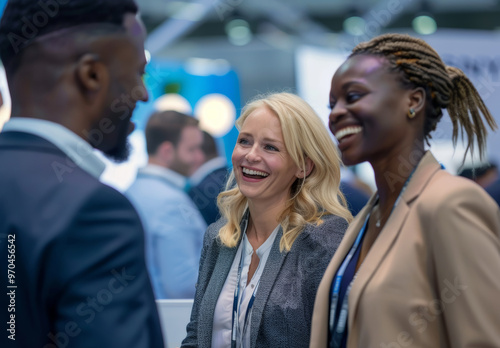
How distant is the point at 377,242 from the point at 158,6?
11226 millimetres

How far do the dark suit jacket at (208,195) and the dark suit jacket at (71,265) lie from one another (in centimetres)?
287

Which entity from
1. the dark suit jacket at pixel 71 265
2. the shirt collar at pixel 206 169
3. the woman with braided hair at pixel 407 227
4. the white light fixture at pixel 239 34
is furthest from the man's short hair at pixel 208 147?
the white light fixture at pixel 239 34

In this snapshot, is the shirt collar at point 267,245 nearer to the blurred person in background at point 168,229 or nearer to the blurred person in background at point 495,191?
the blurred person in background at point 168,229

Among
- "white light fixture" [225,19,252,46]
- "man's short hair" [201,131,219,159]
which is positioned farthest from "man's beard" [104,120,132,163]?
"white light fixture" [225,19,252,46]

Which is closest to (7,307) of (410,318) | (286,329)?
(410,318)

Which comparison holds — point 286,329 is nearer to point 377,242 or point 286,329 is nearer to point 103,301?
point 377,242

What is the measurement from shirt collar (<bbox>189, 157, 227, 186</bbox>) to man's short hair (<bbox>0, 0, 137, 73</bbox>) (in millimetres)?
2939

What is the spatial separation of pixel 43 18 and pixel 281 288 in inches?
49.0

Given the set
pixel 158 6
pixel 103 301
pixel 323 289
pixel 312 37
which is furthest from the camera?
pixel 158 6

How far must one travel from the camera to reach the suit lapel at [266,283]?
6.64 ft

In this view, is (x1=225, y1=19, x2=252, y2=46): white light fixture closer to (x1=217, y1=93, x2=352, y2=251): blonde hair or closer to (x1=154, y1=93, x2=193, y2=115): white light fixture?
(x1=154, y1=93, x2=193, y2=115): white light fixture

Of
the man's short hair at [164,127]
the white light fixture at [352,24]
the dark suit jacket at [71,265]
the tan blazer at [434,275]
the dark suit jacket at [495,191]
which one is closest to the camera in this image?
the dark suit jacket at [71,265]

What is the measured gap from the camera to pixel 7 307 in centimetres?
105

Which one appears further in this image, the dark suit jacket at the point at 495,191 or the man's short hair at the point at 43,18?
the dark suit jacket at the point at 495,191
